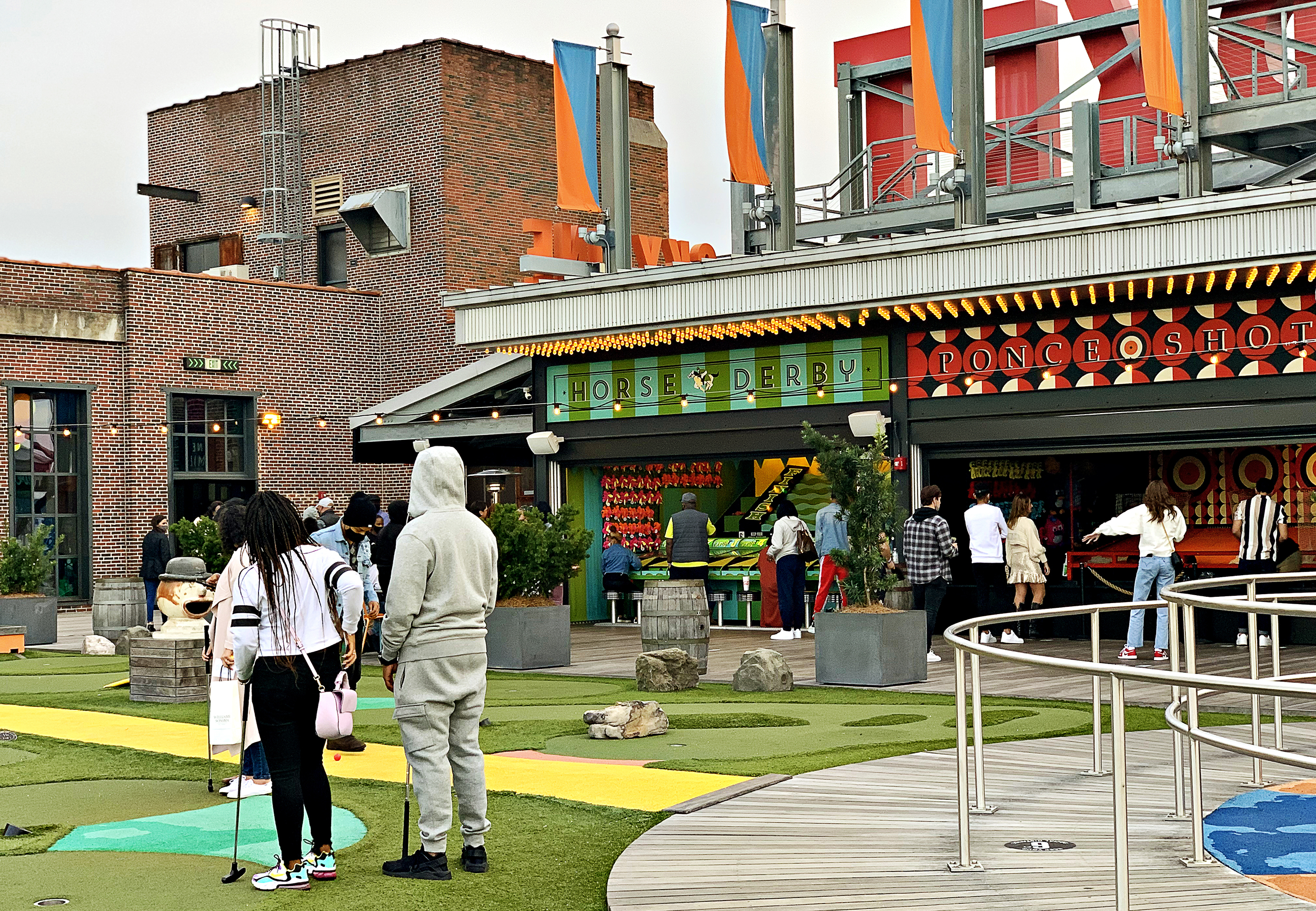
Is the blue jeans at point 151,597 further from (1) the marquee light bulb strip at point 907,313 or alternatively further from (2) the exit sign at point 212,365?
(2) the exit sign at point 212,365

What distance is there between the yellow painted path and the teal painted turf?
738 mm

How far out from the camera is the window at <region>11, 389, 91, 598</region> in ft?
84.1

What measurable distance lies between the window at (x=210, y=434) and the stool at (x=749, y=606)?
1163 centimetres

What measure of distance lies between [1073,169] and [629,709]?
13.0m

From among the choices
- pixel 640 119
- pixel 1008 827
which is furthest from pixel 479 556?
pixel 640 119

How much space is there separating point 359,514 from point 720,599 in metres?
10.6

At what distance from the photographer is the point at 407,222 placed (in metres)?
30.3

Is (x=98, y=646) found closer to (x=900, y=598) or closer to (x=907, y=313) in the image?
(x=900, y=598)

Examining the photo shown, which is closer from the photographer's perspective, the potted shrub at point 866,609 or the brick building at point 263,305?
the potted shrub at point 866,609

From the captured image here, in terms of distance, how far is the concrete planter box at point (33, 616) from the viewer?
20.0 metres

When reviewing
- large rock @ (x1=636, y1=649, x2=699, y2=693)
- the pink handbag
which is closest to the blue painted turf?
the pink handbag

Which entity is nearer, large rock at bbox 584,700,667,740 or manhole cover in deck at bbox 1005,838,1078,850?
manhole cover in deck at bbox 1005,838,1078,850

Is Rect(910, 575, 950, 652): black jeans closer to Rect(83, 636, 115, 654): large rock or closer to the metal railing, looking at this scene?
the metal railing

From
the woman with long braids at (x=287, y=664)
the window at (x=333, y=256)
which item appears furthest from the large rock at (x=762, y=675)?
the window at (x=333, y=256)
